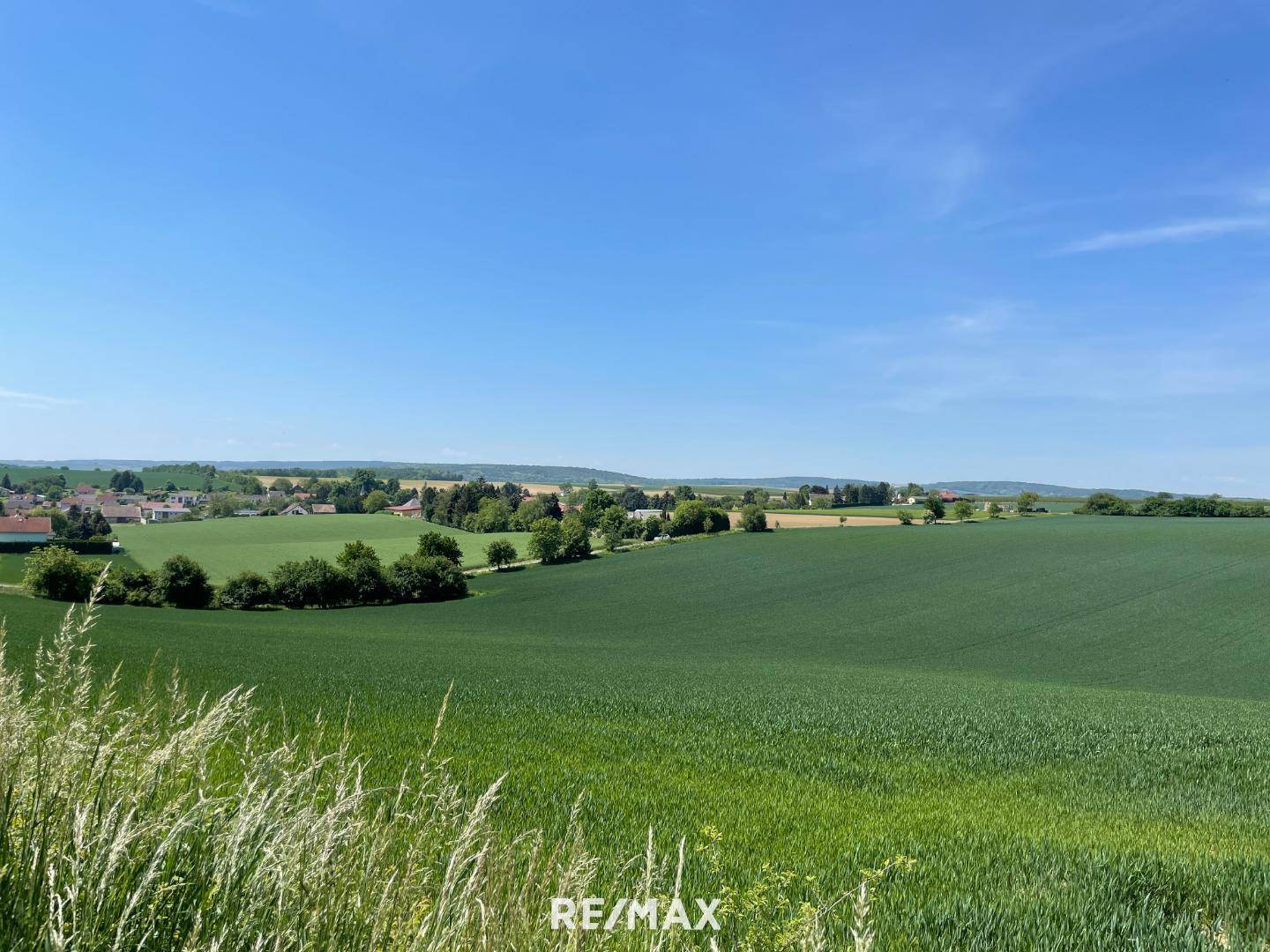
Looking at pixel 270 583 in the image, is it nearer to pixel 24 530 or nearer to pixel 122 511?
pixel 24 530

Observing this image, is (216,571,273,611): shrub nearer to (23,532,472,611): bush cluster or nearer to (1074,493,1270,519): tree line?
(23,532,472,611): bush cluster

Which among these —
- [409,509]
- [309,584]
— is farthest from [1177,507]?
[409,509]

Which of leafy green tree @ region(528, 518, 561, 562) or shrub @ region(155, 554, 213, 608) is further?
leafy green tree @ region(528, 518, 561, 562)

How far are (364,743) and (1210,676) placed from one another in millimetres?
36841

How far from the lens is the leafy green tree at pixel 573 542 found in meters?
80.6

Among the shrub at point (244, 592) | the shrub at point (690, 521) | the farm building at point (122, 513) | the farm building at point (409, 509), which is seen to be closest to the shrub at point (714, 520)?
the shrub at point (690, 521)

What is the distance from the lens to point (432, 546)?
70.8 metres

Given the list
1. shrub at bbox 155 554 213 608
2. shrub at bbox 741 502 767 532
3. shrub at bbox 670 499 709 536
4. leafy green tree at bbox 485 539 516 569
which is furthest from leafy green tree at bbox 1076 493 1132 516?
shrub at bbox 155 554 213 608

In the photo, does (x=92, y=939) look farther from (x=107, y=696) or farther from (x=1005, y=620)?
(x=1005, y=620)

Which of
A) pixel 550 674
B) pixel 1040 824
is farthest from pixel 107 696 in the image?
pixel 550 674

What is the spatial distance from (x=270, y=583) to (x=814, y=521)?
69723 mm

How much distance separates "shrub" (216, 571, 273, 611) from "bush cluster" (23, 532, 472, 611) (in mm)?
63

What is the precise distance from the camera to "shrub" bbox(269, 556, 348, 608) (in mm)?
59000

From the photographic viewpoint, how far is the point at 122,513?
127188 mm
